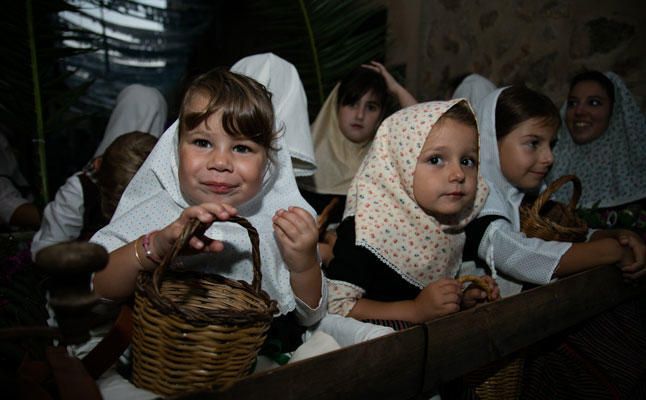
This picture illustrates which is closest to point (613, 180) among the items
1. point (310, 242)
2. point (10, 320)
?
point (310, 242)

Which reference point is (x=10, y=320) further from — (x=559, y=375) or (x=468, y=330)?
(x=559, y=375)

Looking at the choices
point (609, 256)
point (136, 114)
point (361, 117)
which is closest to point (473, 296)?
point (609, 256)

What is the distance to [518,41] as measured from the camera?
359 cm

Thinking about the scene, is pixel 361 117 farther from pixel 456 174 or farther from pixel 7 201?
pixel 7 201

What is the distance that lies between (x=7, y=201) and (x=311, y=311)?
274 centimetres

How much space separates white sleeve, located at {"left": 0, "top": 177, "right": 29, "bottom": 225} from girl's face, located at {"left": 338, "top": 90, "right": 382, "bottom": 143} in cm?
221

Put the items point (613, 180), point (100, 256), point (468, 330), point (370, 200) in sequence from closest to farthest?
point (100, 256), point (468, 330), point (370, 200), point (613, 180)

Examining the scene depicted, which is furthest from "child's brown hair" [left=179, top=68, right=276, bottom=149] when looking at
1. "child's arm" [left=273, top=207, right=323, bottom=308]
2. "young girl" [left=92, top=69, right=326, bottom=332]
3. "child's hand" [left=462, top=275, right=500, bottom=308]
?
"child's hand" [left=462, top=275, right=500, bottom=308]

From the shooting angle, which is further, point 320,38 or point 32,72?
point 320,38

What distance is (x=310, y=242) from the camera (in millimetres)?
1309

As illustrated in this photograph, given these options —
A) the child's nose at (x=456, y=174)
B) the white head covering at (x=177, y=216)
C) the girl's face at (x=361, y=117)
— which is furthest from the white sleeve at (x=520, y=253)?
the girl's face at (x=361, y=117)

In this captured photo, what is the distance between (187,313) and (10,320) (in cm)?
163

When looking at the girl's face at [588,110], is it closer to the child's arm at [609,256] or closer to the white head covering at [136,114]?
the child's arm at [609,256]

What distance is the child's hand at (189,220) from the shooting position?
106 centimetres
